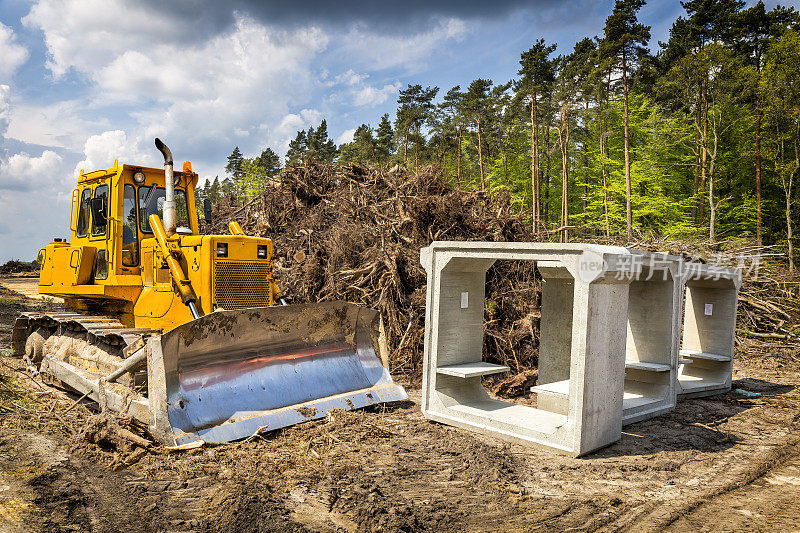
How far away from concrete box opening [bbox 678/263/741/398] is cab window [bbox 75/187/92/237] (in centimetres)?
988

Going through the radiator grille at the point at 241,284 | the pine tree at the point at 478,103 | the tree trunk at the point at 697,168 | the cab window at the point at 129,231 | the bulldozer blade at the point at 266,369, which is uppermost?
the pine tree at the point at 478,103

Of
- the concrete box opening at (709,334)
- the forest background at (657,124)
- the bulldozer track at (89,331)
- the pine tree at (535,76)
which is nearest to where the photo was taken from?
the bulldozer track at (89,331)

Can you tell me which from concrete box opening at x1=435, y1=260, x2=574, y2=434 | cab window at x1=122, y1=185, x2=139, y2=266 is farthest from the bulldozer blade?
cab window at x1=122, y1=185, x2=139, y2=266

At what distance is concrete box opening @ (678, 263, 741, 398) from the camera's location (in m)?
9.52

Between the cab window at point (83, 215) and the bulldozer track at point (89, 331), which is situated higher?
the cab window at point (83, 215)

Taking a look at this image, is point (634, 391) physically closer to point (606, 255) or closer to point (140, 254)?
point (606, 255)

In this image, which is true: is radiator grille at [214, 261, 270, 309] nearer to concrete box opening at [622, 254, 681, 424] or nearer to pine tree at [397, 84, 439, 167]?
concrete box opening at [622, 254, 681, 424]

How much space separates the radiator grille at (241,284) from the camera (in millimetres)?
6887

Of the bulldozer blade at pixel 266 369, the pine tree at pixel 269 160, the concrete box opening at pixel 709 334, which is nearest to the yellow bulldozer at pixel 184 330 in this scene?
the bulldozer blade at pixel 266 369

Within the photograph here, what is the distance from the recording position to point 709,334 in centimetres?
1011

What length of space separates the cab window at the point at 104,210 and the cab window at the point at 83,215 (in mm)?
289

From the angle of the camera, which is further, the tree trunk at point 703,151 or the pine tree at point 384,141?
the pine tree at point 384,141

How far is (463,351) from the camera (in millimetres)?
7707

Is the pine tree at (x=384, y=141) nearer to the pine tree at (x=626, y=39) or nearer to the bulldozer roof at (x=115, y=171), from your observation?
the pine tree at (x=626, y=39)
